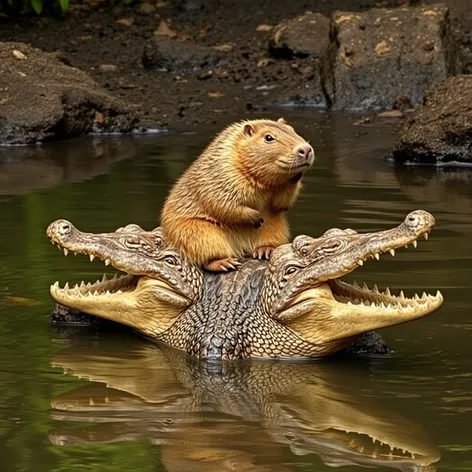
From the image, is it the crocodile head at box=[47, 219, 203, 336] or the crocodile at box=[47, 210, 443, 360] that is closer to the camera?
the crocodile at box=[47, 210, 443, 360]

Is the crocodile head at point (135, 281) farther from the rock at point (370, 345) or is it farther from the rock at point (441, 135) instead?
the rock at point (441, 135)

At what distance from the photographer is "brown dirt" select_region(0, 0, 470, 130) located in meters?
16.4

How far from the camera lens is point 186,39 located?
62.0ft

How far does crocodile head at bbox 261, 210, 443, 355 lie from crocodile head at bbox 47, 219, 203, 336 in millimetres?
499

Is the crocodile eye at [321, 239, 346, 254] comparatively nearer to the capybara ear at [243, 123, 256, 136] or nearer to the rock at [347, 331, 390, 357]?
the rock at [347, 331, 390, 357]

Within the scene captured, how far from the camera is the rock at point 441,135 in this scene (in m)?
12.9

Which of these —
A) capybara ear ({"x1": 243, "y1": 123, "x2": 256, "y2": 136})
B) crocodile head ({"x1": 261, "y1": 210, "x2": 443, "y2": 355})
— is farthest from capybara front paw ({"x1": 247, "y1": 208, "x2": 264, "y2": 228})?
capybara ear ({"x1": 243, "y1": 123, "x2": 256, "y2": 136})

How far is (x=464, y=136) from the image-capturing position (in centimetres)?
1298

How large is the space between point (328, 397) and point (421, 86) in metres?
9.90

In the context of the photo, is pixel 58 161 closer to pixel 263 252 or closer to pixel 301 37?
pixel 301 37

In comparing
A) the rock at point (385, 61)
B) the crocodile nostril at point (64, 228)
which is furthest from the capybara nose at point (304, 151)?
the rock at point (385, 61)

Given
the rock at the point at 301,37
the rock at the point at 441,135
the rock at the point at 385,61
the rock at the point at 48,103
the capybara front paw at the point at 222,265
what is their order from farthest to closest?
1. the rock at the point at 301,37
2. the rock at the point at 385,61
3. the rock at the point at 48,103
4. the rock at the point at 441,135
5. the capybara front paw at the point at 222,265

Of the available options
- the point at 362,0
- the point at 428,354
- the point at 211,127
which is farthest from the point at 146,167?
the point at 362,0

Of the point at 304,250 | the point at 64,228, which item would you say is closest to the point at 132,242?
the point at 64,228
